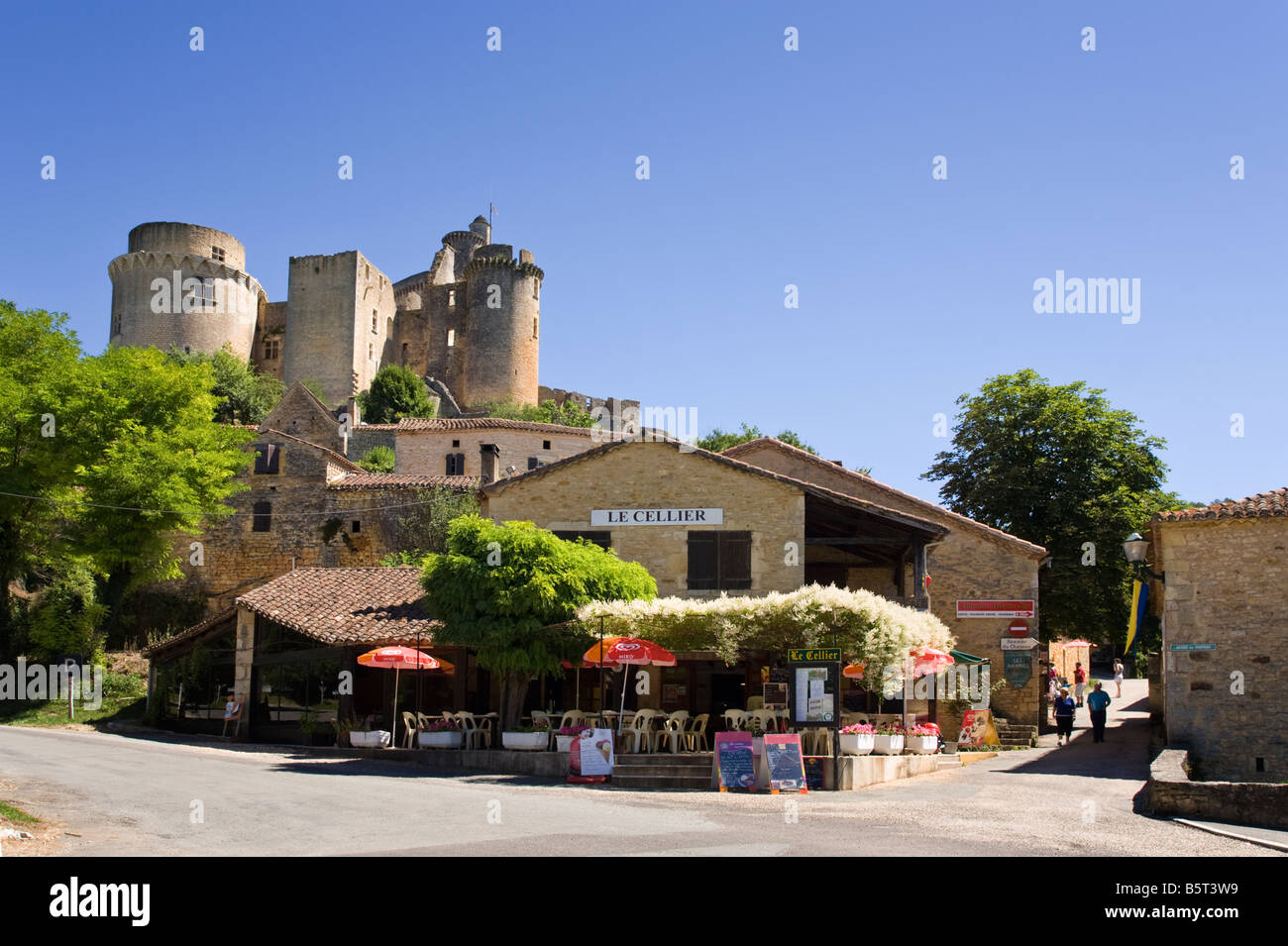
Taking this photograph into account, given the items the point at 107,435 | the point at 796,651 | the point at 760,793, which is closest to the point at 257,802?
the point at 760,793

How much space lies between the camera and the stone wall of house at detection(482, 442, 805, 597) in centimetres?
2536

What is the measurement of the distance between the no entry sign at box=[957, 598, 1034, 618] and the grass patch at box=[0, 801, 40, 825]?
23.3m

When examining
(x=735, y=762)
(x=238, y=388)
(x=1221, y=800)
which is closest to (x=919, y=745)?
(x=735, y=762)

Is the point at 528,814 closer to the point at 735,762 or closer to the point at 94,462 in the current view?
the point at 735,762

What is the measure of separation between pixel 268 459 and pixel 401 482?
5.68 meters

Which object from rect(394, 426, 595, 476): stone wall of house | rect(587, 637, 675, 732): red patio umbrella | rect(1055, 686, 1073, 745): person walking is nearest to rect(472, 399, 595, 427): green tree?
rect(394, 426, 595, 476): stone wall of house

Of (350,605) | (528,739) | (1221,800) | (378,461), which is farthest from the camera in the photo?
(378,461)

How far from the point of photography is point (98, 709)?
102 feet

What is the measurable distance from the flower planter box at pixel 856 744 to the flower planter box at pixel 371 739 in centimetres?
910

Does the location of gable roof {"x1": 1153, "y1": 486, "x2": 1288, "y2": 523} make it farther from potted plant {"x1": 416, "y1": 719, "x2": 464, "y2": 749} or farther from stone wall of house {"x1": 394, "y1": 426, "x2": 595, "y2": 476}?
stone wall of house {"x1": 394, "y1": 426, "x2": 595, "y2": 476}

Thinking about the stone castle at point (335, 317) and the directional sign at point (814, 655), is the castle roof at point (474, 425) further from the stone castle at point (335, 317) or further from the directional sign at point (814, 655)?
the directional sign at point (814, 655)
